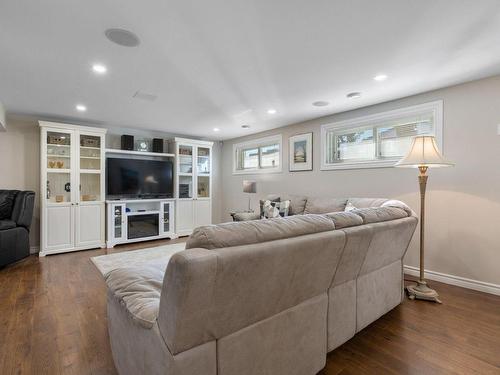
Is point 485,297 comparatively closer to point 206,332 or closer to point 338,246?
point 338,246

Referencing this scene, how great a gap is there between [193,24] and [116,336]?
2117 mm

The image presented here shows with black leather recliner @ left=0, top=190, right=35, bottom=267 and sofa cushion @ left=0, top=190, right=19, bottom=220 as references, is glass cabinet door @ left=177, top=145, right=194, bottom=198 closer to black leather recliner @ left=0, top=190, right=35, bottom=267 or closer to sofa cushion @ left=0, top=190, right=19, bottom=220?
black leather recliner @ left=0, top=190, right=35, bottom=267

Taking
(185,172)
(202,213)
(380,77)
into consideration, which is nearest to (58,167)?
(185,172)

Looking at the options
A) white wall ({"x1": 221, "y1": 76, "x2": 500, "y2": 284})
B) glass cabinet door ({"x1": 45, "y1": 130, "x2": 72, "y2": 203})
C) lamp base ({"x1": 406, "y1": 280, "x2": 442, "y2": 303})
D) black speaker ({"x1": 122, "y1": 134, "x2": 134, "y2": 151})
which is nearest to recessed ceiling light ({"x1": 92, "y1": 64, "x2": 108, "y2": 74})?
glass cabinet door ({"x1": 45, "y1": 130, "x2": 72, "y2": 203})

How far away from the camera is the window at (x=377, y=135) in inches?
134

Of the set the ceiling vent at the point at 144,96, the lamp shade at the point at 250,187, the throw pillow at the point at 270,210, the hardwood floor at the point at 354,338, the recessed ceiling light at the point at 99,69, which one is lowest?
the hardwood floor at the point at 354,338

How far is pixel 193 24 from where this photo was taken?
1954mm

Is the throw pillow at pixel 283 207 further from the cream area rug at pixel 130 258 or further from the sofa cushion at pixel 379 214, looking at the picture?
the sofa cushion at pixel 379 214

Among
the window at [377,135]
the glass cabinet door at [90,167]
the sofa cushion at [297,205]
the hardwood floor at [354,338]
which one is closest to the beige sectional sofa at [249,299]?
the hardwood floor at [354,338]

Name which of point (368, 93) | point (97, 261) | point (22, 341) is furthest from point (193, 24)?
point (97, 261)

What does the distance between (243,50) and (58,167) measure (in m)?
4.03

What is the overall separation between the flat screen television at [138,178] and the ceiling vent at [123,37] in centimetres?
328

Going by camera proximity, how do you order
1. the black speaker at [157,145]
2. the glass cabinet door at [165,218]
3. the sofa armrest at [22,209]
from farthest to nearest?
the black speaker at [157,145] < the glass cabinet door at [165,218] < the sofa armrest at [22,209]

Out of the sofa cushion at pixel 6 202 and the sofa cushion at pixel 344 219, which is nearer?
the sofa cushion at pixel 344 219
